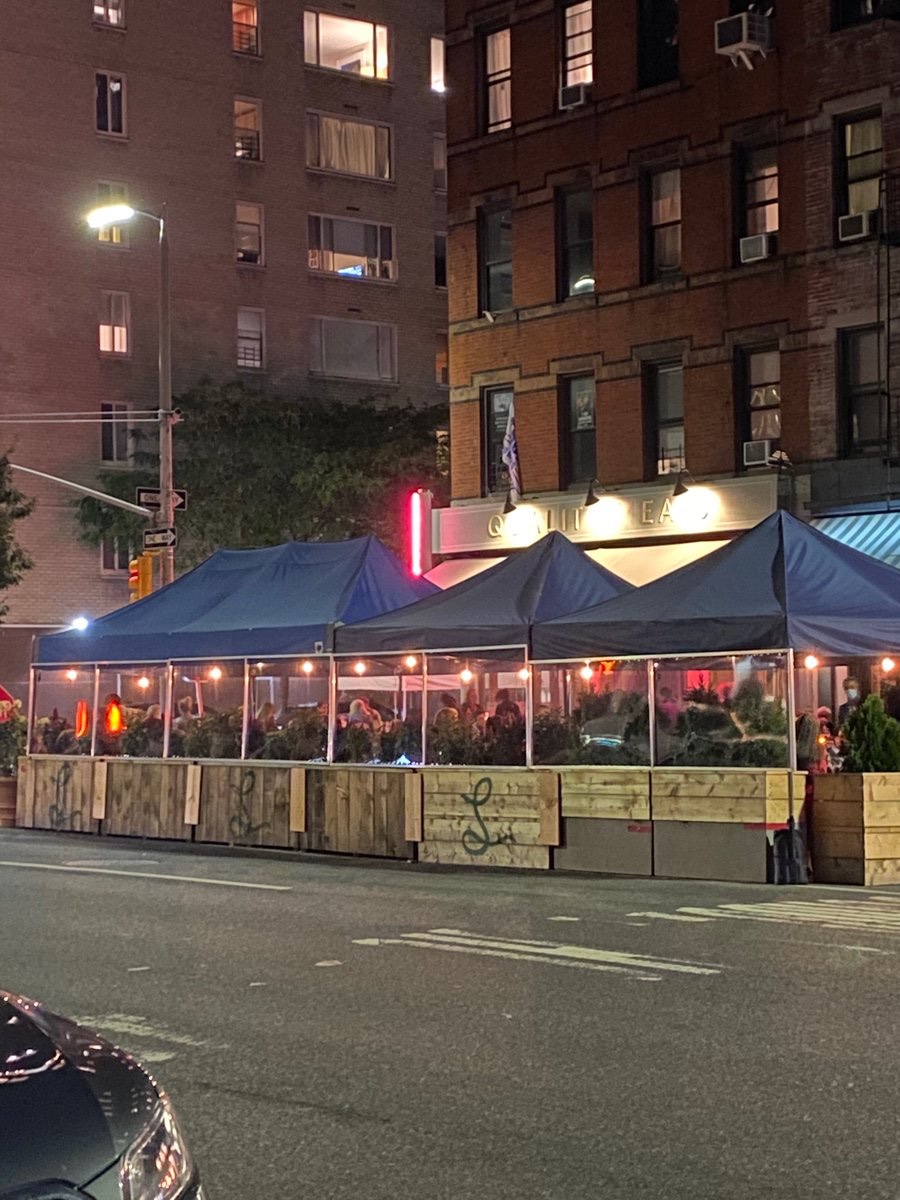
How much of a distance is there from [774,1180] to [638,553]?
21.4 meters

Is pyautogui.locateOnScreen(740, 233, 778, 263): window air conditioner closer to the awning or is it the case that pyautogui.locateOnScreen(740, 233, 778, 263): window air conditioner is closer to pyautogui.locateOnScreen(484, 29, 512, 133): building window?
the awning

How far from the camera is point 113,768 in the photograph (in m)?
22.2

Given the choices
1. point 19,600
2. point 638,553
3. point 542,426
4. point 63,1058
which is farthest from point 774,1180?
point 19,600

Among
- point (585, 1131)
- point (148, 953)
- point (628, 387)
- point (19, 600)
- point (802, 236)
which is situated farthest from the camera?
point (19, 600)

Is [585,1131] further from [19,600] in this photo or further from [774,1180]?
[19,600]

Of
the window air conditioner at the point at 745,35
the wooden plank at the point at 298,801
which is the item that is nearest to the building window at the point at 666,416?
the window air conditioner at the point at 745,35

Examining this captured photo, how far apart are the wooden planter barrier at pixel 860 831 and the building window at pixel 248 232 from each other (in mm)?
34712

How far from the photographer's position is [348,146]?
48656 mm

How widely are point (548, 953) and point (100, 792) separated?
41.3 feet

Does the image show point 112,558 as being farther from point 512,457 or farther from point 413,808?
point 413,808

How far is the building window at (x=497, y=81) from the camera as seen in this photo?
29.7m

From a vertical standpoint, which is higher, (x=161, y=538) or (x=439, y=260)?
(x=439, y=260)

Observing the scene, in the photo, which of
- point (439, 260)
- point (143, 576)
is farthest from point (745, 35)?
point (439, 260)

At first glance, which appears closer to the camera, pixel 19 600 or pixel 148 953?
pixel 148 953
